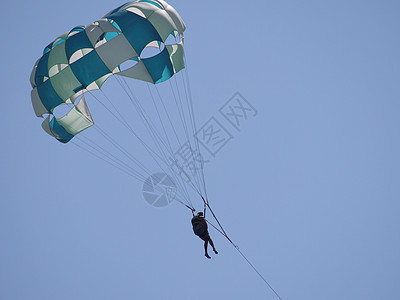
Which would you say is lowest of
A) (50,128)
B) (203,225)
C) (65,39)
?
(203,225)

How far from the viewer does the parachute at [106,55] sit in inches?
591

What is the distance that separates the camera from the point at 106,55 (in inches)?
592

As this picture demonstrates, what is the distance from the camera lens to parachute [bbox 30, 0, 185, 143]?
49.3ft

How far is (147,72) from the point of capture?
51.9 ft

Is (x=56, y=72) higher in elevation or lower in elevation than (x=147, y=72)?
higher

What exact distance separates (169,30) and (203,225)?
5626mm

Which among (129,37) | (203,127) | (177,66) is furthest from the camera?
(203,127)

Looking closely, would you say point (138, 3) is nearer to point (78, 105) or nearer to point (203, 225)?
point (78, 105)

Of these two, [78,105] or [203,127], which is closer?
[78,105]

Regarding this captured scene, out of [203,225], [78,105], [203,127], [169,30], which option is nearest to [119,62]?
[169,30]

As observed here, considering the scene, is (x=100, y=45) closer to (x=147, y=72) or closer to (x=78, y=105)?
(x=147, y=72)

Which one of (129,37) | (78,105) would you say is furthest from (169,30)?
(78,105)

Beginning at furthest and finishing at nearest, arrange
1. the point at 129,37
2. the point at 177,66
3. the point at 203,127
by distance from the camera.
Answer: the point at 203,127, the point at 177,66, the point at 129,37

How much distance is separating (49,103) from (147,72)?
298cm
